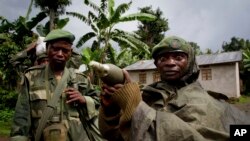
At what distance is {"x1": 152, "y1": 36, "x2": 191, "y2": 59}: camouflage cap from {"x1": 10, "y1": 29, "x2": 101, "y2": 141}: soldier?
1.42 metres

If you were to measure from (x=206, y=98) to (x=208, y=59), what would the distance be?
29.0 m

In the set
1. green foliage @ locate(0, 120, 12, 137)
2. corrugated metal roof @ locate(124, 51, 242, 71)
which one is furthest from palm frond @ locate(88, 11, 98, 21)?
corrugated metal roof @ locate(124, 51, 242, 71)

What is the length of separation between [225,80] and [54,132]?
1047 inches

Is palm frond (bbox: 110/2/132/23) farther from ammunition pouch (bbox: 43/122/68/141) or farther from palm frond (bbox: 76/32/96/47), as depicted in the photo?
ammunition pouch (bbox: 43/122/68/141)

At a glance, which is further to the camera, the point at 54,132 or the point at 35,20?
the point at 35,20

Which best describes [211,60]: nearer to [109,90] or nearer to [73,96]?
[73,96]

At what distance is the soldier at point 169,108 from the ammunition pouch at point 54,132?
1.32 metres

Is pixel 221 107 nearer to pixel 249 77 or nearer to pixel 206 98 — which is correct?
pixel 206 98

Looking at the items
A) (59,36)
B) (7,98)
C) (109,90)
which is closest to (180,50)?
(109,90)

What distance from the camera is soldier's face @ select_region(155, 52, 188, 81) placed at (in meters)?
2.36

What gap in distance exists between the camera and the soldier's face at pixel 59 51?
3602 millimetres

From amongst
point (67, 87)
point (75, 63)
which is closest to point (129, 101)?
point (67, 87)

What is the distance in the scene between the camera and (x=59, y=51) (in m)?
3.61

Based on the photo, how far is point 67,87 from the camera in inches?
148
